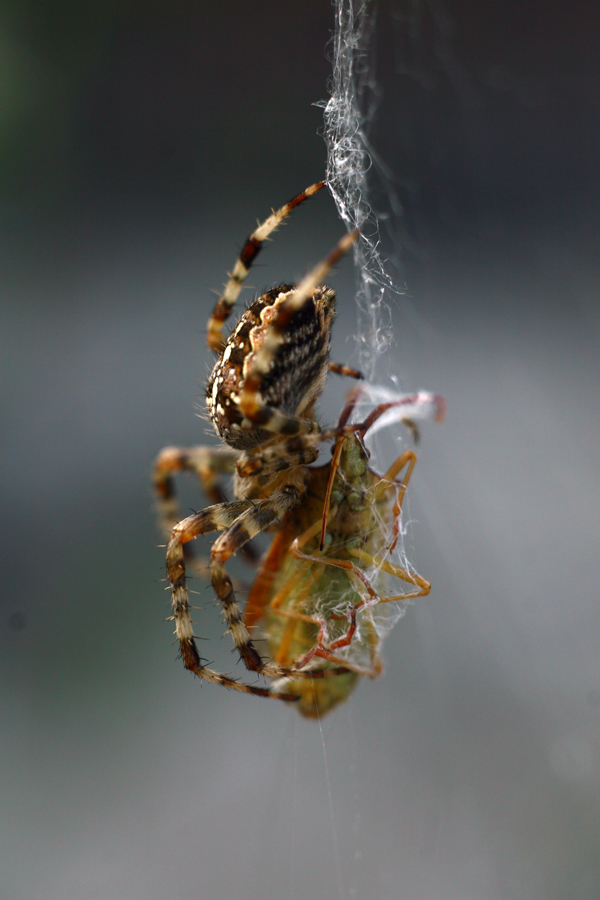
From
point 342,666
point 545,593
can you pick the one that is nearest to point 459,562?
point 545,593

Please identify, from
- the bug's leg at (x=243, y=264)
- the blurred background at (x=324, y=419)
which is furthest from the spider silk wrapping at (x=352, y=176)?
the blurred background at (x=324, y=419)

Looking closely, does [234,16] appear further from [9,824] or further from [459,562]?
[9,824]

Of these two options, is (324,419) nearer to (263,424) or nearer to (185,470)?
(185,470)

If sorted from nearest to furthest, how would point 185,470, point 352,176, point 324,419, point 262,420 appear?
point 262,420 < point 352,176 < point 185,470 < point 324,419

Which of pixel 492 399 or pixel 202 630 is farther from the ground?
pixel 492 399

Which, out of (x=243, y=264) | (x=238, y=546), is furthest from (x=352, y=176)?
(x=238, y=546)

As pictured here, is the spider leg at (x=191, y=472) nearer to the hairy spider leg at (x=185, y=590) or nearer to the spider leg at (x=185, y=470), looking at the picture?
the spider leg at (x=185, y=470)

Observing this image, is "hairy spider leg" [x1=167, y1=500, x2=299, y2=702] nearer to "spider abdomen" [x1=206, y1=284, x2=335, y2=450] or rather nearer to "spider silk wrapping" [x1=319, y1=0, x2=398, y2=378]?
"spider abdomen" [x1=206, y1=284, x2=335, y2=450]
